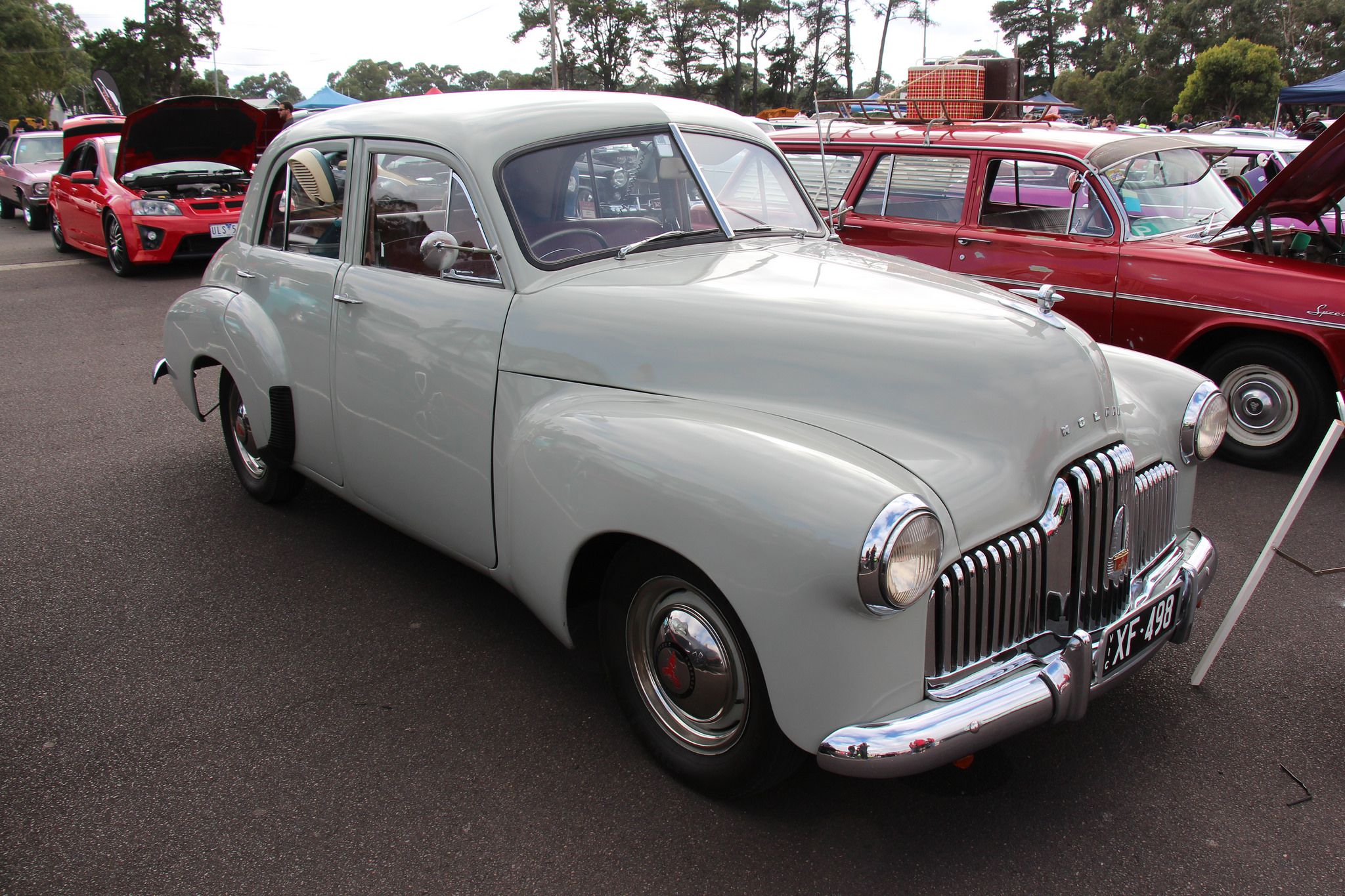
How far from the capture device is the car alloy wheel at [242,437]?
4.30 meters

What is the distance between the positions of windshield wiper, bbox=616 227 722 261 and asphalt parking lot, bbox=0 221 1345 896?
1.39 metres

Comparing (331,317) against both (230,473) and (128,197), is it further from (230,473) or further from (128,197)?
(128,197)

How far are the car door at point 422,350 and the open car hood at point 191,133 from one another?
719 cm

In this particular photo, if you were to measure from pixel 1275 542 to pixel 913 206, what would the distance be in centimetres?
371

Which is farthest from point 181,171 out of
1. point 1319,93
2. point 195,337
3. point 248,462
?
point 1319,93

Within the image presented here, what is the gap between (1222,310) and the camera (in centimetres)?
479

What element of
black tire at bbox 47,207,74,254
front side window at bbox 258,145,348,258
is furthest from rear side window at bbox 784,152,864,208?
black tire at bbox 47,207,74,254

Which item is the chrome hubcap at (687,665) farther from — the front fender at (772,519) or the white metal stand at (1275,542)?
the white metal stand at (1275,542)

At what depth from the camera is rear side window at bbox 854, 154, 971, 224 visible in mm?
5711

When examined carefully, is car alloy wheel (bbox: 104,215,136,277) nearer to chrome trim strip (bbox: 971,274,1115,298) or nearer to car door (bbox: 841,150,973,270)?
car door (bbox: 841,150,973,270)

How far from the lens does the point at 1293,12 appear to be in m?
44.3

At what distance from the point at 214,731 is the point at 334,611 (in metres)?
0.74

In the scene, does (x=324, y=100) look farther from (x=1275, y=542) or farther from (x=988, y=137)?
(x=1275, y=542)

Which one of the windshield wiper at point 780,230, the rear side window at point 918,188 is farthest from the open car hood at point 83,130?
the windshield wiper at point 780,230
